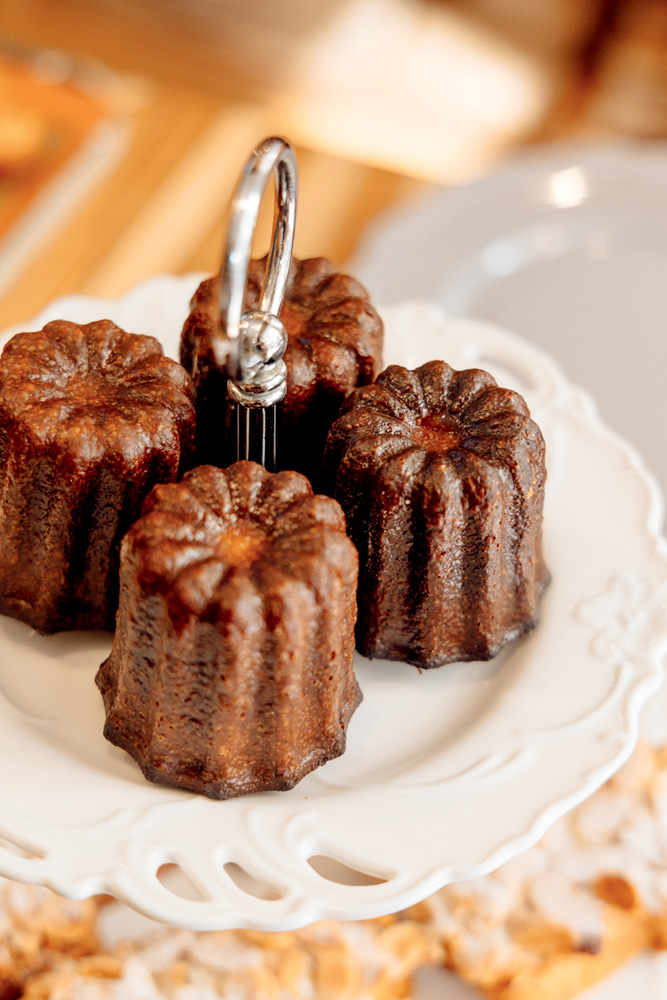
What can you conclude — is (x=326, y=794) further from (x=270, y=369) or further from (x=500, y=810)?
(x=270, y=369)

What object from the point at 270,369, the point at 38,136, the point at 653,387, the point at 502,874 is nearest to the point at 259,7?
the point at 38,136

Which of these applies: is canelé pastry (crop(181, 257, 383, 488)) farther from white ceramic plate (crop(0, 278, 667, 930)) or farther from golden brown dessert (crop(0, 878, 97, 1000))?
golden brown dessert (crop(0, 878, 97, 1000))

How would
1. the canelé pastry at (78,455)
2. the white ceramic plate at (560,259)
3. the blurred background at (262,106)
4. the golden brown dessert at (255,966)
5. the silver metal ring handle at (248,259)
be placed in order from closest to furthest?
the silver metal ring handle at (248,259) → the canelé pastry at (78,455) → the golden brown dessert at (255,966) → the white ceramic plate at (560,259) → the blurred background at (262,106)

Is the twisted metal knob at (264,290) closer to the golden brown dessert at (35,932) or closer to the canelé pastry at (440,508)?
the canelé pastry at (440,508)

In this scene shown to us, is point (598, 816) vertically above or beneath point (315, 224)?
beneath

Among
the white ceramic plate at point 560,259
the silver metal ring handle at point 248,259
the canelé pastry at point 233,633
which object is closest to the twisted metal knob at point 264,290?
the silver metal ring handle at point 248,259

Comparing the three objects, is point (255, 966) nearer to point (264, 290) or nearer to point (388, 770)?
point (388, 770)

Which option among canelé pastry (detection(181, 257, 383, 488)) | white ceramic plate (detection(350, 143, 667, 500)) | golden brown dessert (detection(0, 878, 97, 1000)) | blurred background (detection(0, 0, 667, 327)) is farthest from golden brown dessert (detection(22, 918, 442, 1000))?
blurred background (detection(0, 0, 667, 327))
